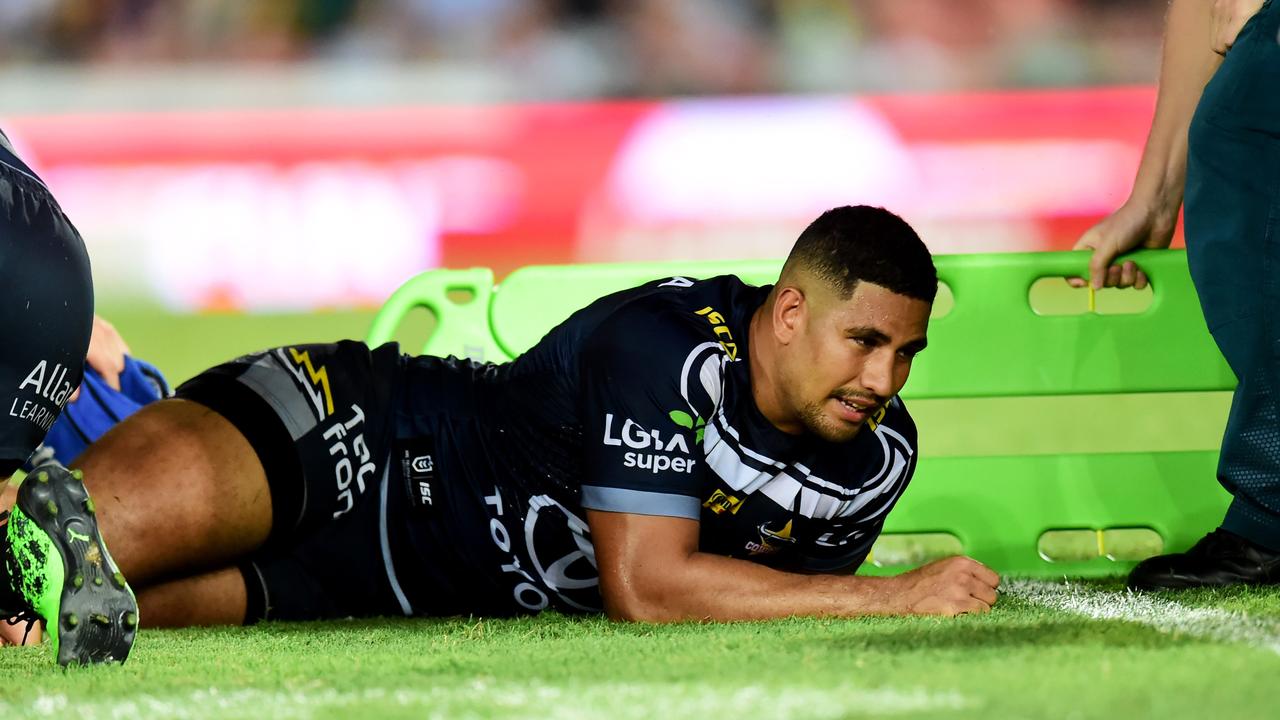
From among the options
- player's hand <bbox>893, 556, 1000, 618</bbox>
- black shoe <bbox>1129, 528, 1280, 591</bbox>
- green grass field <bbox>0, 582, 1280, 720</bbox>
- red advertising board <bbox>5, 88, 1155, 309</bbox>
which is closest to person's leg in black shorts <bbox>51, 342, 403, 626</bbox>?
green grass field <bbox>0, 582, 1280, 720</bbox>

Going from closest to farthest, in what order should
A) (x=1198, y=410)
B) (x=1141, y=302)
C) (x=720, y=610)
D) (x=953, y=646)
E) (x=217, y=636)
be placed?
(x=953, y=646) < (x=720, y=610) < (x=217, y=636) < (x=1198, y=410) < (x=1141, y=302)

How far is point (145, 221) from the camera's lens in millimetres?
7617

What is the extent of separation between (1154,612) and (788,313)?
0.84m

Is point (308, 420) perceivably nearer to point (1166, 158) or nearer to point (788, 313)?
point (788, 313)

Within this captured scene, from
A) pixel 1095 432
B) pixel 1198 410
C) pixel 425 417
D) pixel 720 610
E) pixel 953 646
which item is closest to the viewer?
pixel 953 646

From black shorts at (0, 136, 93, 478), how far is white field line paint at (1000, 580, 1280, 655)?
1.75 meters

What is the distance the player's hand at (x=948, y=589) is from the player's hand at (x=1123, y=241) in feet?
3.57

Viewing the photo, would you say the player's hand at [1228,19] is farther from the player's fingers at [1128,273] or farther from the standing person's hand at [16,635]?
the standing person's hand at [16,635]

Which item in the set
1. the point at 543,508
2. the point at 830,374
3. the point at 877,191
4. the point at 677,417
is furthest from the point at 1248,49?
the point at 877,191

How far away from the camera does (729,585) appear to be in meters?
2.65

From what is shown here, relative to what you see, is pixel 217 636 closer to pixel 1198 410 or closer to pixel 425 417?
pixel 425 417

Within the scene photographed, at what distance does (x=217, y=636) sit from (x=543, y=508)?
2.15ft

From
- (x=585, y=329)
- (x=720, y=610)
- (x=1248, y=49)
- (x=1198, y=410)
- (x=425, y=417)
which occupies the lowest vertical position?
(x=1198, y=410)

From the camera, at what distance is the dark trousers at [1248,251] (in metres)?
2.97
